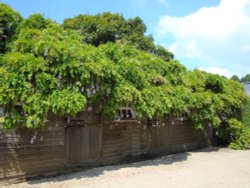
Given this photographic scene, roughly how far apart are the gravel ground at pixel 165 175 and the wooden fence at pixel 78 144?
41 centimetres

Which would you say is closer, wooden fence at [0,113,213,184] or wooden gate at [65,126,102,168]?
wooden fence at [0,113,213,184]

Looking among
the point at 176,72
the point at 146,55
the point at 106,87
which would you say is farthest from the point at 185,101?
the point at 106,87

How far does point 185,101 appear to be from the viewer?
489 inches

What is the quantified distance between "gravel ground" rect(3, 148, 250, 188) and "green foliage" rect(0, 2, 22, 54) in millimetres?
3921

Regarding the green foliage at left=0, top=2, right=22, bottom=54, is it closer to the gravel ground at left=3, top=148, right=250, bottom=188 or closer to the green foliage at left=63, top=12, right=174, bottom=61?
the gravel ground at left=3, top=148, right=250, bottom=188

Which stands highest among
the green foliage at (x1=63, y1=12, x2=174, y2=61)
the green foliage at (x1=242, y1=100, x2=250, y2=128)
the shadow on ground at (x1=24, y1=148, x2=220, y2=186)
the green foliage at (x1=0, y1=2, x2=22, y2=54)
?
the green foliage at (x1=63, y1=12, x2=174, y2=61)

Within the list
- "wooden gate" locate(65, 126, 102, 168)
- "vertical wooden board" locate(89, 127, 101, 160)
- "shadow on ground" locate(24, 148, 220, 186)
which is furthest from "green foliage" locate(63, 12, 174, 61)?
"wooden gate" locate(65, 126, 102, 168)

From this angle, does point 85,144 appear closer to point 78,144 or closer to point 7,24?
point 78,144

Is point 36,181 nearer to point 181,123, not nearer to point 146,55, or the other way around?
point 146,55

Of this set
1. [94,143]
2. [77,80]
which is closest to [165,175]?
[94,143]

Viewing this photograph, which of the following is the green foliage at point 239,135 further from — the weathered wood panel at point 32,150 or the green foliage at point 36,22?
the green foliage at point 36,22

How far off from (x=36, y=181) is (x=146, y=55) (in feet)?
18.8

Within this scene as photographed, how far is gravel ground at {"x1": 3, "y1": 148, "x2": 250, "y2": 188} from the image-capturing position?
8.23 metres

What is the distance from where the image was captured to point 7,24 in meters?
9.29
